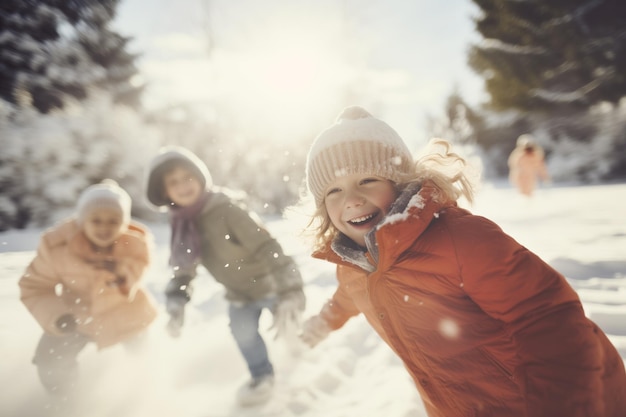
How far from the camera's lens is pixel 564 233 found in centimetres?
461

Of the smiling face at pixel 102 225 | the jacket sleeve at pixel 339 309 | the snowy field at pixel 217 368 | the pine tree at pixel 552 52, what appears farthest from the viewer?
the pine tree at pixel 552 52

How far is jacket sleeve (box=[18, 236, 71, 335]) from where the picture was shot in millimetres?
2072

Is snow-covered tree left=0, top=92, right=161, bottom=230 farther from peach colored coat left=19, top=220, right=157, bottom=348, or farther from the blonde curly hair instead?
the blonde curly hair

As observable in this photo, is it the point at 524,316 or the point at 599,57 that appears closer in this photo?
the point at 524,316

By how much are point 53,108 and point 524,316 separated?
7236mm

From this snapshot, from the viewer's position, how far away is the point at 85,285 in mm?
2312

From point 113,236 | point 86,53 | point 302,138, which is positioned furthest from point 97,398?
point 302,138

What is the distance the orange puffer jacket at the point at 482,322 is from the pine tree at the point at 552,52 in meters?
16.4

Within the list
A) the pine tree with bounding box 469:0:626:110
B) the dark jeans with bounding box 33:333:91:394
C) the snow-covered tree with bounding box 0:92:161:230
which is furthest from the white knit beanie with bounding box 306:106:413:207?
the pine tree with bounding box 469:0:626:110

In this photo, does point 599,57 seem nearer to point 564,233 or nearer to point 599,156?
point 599,156

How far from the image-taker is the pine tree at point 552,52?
40.4 feet

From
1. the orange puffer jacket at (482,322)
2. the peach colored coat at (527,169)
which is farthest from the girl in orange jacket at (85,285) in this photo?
the peach colored coat at (527,169)

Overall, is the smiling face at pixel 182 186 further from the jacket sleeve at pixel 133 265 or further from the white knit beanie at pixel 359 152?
the white knit beanie at pixel 359 152

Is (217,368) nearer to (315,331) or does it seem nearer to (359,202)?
(315,331)
